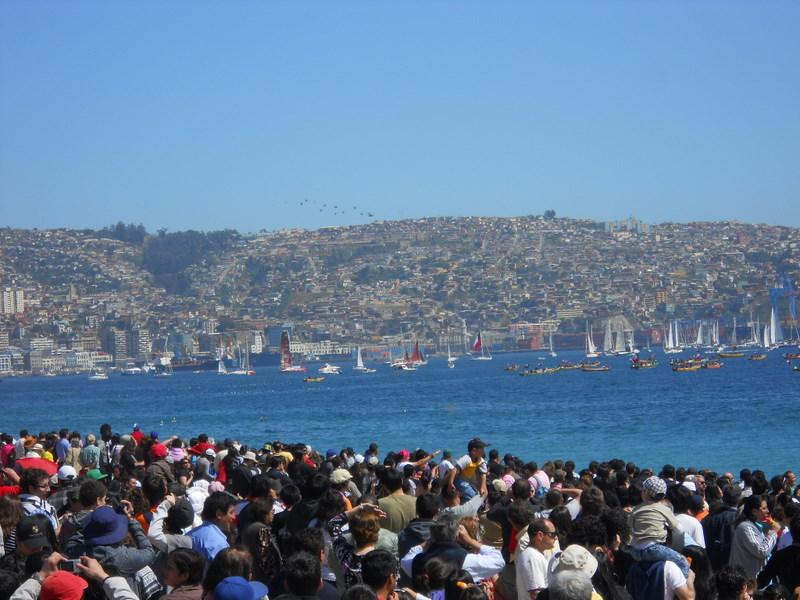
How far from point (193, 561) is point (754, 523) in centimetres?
394

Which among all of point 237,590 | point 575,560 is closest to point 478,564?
point 575,560

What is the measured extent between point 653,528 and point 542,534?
78 cm

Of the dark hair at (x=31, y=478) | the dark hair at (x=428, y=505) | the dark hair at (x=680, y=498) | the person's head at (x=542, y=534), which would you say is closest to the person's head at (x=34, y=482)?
the dark hair at (x=31, y=478)

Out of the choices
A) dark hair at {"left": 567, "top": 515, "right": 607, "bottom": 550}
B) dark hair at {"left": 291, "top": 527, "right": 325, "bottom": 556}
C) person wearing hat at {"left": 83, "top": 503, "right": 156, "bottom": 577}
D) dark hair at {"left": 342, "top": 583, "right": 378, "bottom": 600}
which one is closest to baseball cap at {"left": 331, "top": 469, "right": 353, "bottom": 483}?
person wearing hat at {"left": 83, "top": 503, "right": 156, "bottom": 577}

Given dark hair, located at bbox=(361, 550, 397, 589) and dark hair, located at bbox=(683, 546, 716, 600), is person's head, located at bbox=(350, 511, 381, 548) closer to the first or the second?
dark hair, located at bbox=(361, 550, 397, 589)

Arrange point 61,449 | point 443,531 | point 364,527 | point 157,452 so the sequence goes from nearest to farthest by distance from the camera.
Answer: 1. point 364,527
2. point 443,531
3. point 157,452
4. point 61,449

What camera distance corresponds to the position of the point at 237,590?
17.9ft

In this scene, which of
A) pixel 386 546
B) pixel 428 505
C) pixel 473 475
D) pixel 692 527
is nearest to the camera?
pixel 386 546

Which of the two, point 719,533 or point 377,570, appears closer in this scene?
point 377,570

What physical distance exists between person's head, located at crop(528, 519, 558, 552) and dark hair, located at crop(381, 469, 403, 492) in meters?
1.62

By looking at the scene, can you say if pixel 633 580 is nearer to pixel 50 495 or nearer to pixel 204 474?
pixel 50 495

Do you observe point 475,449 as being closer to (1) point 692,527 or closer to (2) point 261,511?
(1) point 692,527

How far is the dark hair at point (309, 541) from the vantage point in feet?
20.2

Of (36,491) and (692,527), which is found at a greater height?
(36,491)
